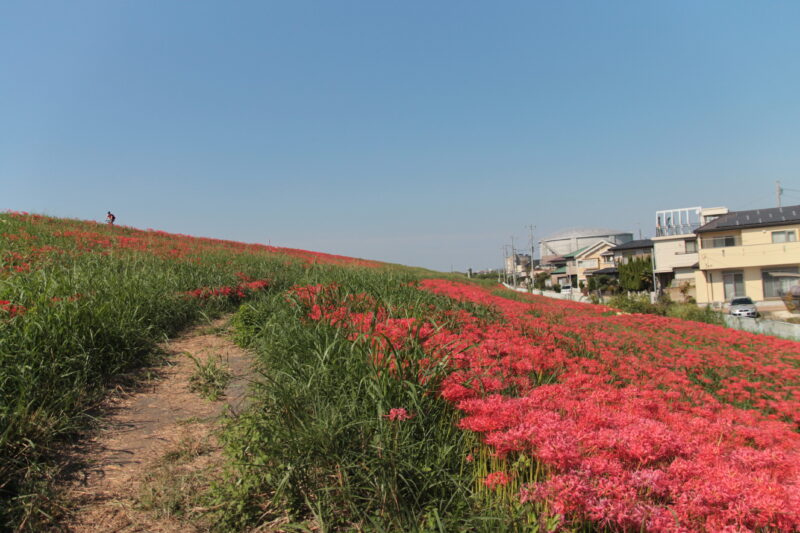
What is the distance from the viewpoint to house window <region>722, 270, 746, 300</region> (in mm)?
29609

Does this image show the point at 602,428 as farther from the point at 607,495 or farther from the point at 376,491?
the point at 376,491

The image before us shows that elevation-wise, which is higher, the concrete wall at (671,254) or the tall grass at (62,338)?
the concrete wall at (671,254)

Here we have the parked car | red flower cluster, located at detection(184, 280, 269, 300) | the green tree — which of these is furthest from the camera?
the green tree

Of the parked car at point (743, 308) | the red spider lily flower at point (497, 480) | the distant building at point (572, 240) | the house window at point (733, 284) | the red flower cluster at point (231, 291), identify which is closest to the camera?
the red spider lily flower at point (497, 480)

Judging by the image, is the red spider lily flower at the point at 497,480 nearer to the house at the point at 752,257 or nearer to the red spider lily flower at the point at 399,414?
the red spider lily flower at the point at 399,414

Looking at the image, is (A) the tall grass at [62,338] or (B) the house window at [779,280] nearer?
(A) the tall grass at [62,338]

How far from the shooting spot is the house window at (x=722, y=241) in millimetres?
30203

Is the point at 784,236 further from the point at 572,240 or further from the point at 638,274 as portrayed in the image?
the point at 572,240

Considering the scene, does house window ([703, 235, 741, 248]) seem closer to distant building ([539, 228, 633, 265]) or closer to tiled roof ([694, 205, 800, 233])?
tiled roof ([694, 205, 800, 233])

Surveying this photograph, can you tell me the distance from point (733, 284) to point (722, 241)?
3.07 meters

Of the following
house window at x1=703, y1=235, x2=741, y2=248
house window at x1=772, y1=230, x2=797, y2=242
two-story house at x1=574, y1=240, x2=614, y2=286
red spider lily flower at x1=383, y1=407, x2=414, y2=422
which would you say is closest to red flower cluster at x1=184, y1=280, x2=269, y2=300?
red spider lily flower at x1=383, y1=407, x2=414, y2=422

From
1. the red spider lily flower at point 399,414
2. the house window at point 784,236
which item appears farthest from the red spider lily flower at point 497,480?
the house window at point 784,236

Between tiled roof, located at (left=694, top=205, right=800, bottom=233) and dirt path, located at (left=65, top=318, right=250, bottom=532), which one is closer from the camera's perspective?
dirt path, located at (left=65, top=318, right=250, bottom=532)

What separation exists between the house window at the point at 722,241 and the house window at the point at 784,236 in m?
1.88
